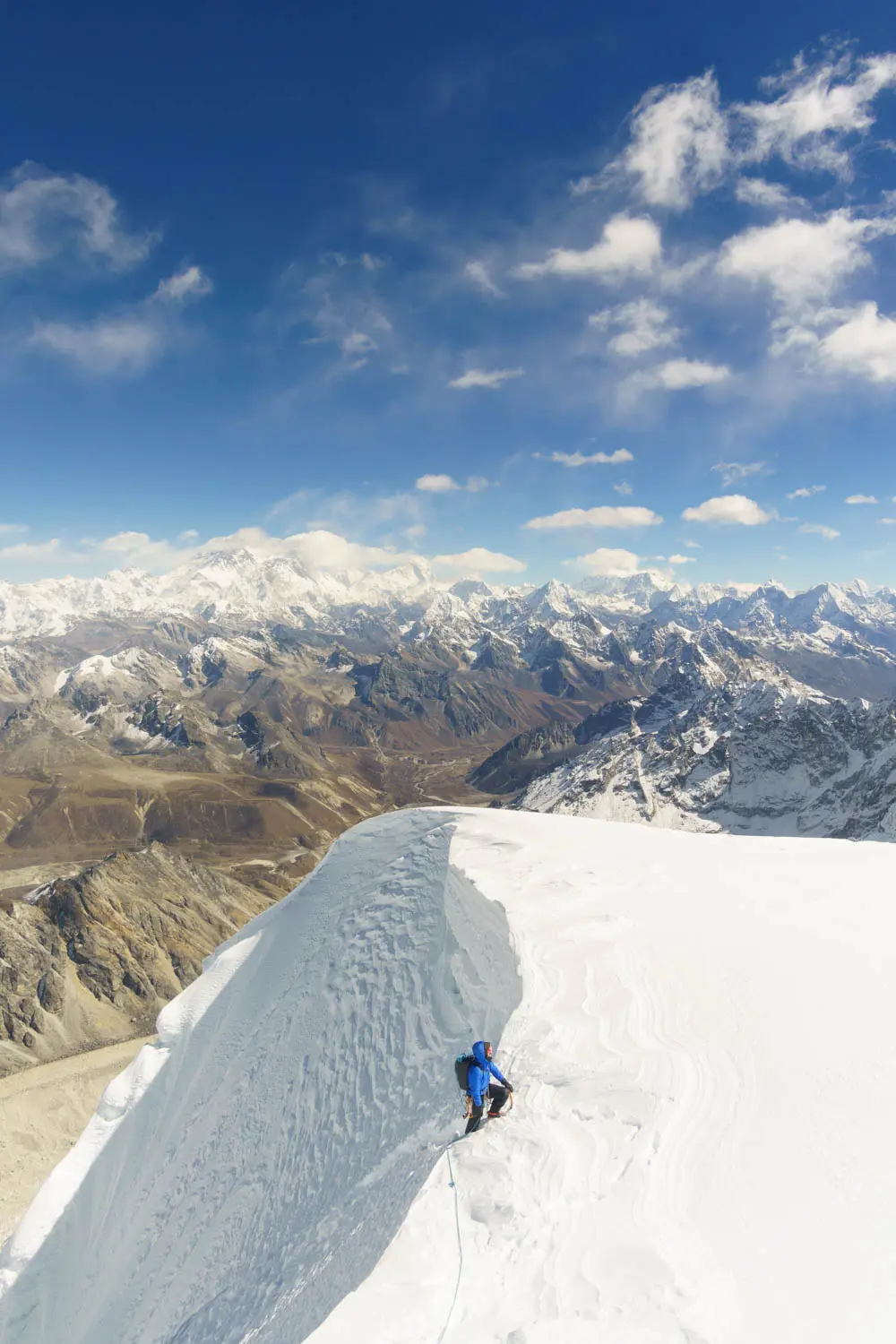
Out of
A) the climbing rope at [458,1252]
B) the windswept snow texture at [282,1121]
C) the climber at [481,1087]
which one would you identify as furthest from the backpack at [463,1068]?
the windswept snow texture at [282,1121]

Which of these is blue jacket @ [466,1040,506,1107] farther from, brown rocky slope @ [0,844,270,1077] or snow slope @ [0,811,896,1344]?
brown rocky slope @ [0,844,270,1077]

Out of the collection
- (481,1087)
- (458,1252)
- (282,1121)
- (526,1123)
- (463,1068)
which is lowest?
(282,1121)

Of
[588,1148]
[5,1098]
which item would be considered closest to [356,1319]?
[588,1148]

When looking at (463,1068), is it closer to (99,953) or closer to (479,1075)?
(479,1075)

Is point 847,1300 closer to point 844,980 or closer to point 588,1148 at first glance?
point 588,1148

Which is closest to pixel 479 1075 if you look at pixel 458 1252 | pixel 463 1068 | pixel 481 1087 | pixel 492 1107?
pixel 481 1087

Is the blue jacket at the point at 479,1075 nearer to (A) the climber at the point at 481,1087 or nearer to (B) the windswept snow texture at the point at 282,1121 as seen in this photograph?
(A) the climber at the point at 481,1087

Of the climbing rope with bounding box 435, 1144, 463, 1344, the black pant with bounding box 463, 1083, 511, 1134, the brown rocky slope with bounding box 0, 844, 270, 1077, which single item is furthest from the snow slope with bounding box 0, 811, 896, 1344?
the brown rocky slope with bounding box 0, 844, 270, 1077

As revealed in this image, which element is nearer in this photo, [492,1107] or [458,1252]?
[458,1252]
